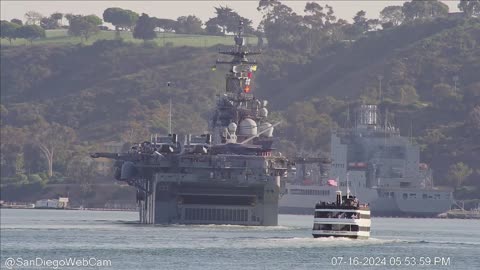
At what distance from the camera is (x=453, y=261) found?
376ft

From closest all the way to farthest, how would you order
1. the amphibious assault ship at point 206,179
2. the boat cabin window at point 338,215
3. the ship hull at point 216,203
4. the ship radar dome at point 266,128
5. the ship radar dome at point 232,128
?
the boat cabin window at point 338,215
the ship hull at point 216,203
the amphibious assault ship at point 206,179
the ship radar dome at point 232,128
the ship radar dome at point 266,128

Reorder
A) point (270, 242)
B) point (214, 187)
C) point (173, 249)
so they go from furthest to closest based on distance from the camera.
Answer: point (214, 187), point (270, 242), point (173, 249)

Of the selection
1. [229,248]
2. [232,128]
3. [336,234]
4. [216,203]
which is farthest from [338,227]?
[232,128]

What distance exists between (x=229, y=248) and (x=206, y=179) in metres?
32.5

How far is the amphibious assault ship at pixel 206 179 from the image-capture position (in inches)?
6029

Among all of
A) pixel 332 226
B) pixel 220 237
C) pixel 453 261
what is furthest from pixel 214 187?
pixel 453 261

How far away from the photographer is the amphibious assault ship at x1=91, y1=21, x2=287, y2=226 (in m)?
153

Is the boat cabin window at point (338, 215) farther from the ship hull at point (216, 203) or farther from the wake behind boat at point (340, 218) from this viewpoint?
the ship hull at point (216, 203)

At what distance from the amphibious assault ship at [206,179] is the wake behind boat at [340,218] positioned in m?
28.2

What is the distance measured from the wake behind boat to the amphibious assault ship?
2815cm

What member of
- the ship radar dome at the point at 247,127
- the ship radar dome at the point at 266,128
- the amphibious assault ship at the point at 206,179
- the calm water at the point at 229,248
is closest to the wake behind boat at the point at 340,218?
the calm water at the point at 229,248

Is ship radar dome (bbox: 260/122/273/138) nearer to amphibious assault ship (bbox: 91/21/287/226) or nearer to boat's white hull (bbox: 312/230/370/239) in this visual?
amphibious assault ship (bbox: 91/21/287/226)

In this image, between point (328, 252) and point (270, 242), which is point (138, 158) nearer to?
point (270, 242)

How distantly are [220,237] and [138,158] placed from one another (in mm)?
28097
